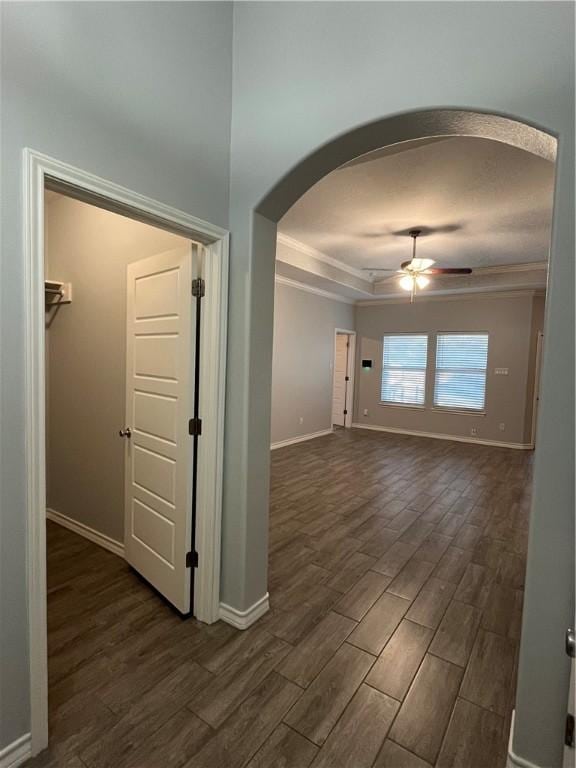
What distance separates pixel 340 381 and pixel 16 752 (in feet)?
26.1

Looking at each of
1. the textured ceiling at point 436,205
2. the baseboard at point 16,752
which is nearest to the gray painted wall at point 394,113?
the textured ceiling at point 436,205

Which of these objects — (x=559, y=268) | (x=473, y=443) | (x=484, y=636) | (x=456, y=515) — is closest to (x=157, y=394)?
(x=559, y=268)

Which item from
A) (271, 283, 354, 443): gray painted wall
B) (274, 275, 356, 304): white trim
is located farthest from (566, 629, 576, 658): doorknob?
(274, 275, 356, 304): white trim

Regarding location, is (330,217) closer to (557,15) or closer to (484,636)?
(557,15)

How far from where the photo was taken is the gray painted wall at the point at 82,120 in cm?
126

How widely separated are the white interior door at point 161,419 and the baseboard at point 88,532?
0.88 ft

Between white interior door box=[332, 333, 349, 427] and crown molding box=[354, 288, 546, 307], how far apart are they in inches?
38.9

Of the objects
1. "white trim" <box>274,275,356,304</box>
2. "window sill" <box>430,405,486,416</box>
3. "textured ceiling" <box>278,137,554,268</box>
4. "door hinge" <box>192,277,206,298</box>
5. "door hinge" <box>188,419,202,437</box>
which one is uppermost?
"textured ceiling" <box>278,137,554,268</box>

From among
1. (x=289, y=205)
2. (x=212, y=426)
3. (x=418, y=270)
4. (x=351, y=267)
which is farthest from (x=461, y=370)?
(x=212, y=426)

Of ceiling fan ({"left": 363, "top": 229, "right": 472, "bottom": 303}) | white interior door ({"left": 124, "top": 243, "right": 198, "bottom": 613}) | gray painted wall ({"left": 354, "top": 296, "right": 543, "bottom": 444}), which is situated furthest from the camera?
gray painted wall ({"left": 354, "top": 296, "right": 543, "bottom": 444})

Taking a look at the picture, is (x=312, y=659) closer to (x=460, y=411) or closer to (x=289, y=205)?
(x=289, y=205)

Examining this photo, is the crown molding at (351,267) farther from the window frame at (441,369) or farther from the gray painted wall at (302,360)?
the window frame at (441,369)

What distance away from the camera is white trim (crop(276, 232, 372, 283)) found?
17.4 ft

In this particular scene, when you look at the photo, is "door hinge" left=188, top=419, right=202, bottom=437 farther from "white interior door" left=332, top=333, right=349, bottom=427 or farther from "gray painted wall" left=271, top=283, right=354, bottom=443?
"white interior door" left=332, top=333, right=349, bottom=427
